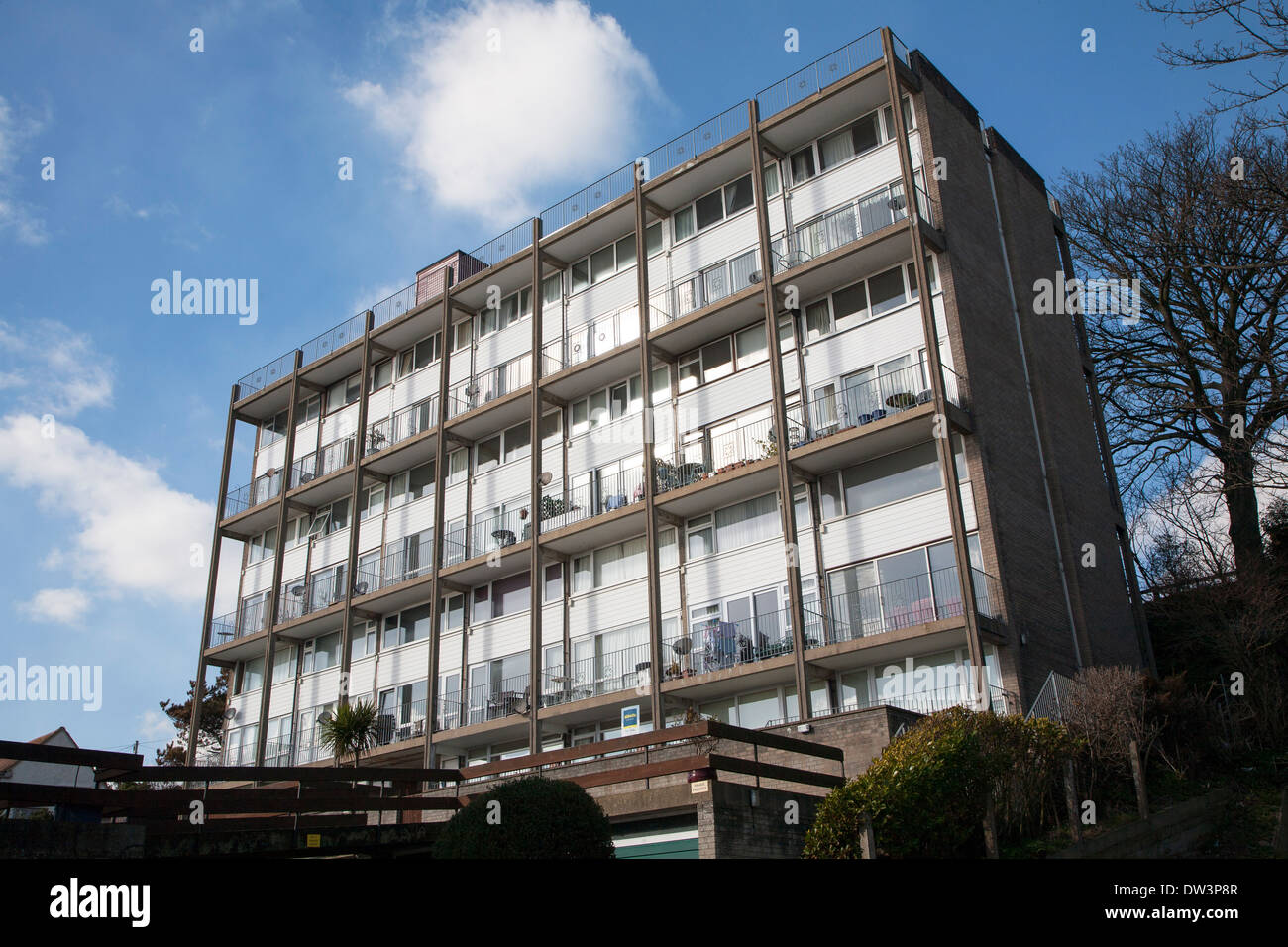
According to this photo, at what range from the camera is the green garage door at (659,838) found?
14.3m

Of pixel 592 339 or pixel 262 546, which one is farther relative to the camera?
pixel 262 546

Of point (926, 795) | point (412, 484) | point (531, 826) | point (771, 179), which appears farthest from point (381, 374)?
point (926, 795)

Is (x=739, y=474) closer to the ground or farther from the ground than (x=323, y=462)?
closer to the ground

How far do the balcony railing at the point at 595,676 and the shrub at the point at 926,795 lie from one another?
1193 cm

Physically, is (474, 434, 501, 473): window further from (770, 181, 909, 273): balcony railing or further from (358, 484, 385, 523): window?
(770, 181, 909, 273): balcony railing

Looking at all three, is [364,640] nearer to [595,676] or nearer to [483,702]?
[483,702]

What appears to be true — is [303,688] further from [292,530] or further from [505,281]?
[505,281]

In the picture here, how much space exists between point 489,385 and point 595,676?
10537 millimetres

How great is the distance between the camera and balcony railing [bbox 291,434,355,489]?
37.6 metres

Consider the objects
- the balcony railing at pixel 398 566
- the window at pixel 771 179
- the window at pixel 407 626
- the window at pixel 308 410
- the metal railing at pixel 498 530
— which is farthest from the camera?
the window at pixel 308 410

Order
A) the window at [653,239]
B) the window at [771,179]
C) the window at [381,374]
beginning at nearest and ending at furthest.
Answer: the window at [771,179]
the window at [653,239]
the window at [381,374]

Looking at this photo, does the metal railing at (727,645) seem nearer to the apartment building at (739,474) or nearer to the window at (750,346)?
the apartment building at (739,474)

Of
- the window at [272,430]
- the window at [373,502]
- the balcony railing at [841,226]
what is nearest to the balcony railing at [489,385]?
the window at [373,502]

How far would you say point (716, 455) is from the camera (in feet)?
90.3
